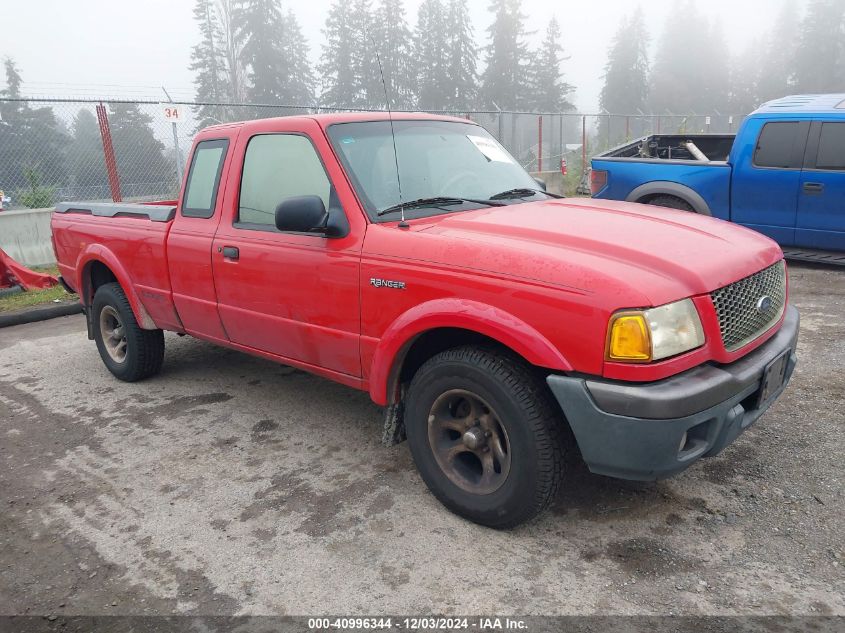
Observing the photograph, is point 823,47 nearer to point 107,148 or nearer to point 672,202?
point 672,202

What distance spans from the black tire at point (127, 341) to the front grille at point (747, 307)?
13.2ft

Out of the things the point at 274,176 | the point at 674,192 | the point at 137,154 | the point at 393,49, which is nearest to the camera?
the point at 274,176

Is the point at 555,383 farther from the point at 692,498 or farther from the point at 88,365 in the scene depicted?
the point at 88,365

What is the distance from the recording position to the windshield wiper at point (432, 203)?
11.0ft

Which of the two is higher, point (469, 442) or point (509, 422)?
point (509, 422)

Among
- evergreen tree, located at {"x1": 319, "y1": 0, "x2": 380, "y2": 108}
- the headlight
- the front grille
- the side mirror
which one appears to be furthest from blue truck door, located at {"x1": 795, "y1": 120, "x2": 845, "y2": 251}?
evergreen tree, located at {"x1": 319, "y1": 0, "x2": 380, "y2": 108}

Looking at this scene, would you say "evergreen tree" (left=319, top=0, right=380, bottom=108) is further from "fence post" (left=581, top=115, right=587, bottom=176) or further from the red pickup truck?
the red pickup truck

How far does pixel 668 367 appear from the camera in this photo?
8.06 feet

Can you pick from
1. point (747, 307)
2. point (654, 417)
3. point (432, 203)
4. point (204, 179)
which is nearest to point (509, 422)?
point (654, 417)

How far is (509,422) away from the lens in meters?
2.71

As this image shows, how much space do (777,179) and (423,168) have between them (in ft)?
18.5

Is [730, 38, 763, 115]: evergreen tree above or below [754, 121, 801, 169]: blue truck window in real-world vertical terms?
above

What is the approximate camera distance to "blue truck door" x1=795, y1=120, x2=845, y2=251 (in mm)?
7090

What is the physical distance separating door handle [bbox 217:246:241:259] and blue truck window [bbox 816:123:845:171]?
6.54 meters
